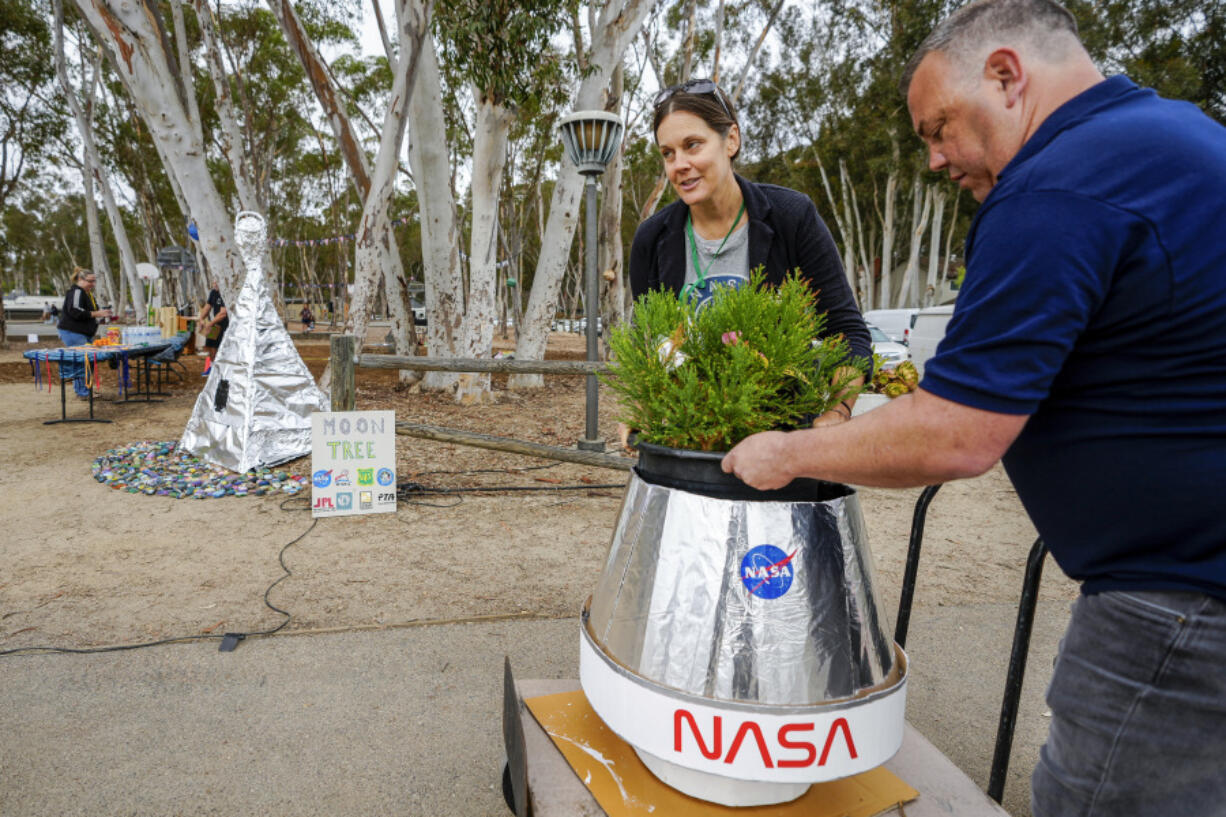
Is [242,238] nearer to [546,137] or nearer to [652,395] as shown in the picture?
[652,395]

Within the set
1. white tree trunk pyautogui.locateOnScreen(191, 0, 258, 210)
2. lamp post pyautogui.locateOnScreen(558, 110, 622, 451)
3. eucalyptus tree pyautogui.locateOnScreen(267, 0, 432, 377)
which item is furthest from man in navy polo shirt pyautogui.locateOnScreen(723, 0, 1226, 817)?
white tree trunk pyautogui.locateOnScreen(191, 0, 258, 210)

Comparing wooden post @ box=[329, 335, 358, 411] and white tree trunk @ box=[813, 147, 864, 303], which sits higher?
white tree trunk @ box=[813, 147, 864, 303]

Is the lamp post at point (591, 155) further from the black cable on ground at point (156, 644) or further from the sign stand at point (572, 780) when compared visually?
the sign stand at point (572, 780)

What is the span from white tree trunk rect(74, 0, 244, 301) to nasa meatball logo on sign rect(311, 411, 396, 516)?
375 centimetres

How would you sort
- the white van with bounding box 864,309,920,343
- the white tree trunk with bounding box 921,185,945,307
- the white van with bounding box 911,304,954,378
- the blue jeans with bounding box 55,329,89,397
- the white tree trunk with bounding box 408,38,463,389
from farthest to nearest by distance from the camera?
the white tree trunk with bounding box 921,185,945,307, the white van with bounding box 864,309,920,343, the white van with bounding box 911,304,954,378, the white tree trunk with bounding box 408,38,463,389, the blue jeans with bounding box 55,329,89,397

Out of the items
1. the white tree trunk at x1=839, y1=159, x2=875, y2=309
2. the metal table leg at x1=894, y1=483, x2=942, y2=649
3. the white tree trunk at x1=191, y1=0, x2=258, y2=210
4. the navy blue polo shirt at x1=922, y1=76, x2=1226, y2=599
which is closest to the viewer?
the navy blue polo shirt at x1=922, y1=76, x2=1226, y2=599

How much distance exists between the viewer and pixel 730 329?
125 cm

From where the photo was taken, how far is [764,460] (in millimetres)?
1068

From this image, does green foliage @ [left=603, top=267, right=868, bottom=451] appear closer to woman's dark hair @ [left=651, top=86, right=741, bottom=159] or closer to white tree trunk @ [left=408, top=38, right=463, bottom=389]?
woman's dark hair @ [left=651, top=86, right=741, bottom=159]

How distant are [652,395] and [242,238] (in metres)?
6.11

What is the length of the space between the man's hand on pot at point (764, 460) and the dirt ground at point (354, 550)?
2.39 metres

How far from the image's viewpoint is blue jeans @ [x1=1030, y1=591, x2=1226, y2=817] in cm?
94

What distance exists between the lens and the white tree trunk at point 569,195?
8.73 metres


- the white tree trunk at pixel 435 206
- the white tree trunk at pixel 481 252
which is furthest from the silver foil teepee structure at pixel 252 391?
the white tree trunk at pixel 481 252
